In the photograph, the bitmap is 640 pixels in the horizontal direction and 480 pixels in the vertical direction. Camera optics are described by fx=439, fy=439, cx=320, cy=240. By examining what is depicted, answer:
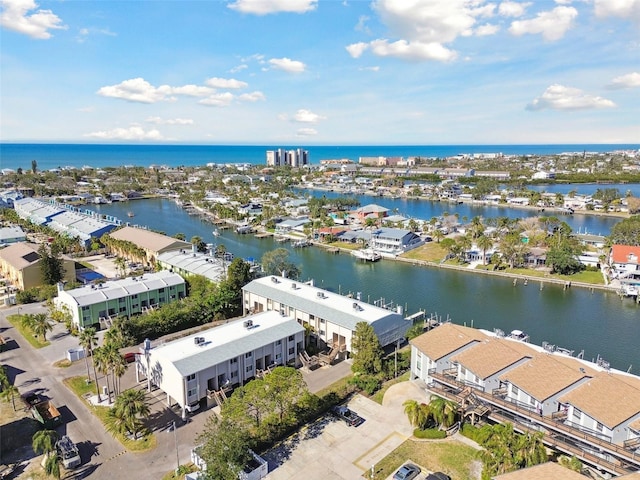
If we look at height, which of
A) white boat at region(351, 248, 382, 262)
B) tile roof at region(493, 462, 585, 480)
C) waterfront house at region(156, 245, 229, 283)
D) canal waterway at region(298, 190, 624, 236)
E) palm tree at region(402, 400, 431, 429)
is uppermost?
waterfront house at region(156, 245, 229, 283)

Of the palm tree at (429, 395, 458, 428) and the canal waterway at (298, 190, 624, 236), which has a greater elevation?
the palm tree at (429, 395, 458, 428)

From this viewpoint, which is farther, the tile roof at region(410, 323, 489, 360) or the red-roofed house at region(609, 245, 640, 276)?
the red-roofed house at region(609, 245, 640, 276)

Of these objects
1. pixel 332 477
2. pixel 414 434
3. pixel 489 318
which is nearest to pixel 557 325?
pixel 489 318

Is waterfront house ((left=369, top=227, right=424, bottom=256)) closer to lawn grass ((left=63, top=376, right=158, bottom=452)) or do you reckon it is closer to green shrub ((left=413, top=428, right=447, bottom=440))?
green shrub ((left=413, top=428, right=447, bottom=440))

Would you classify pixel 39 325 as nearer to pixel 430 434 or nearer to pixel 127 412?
pixel 127 412

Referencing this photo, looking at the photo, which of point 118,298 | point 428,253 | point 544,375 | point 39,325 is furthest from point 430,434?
point 428,253

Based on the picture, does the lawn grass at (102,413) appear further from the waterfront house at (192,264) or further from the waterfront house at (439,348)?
the waterfront house at (192,264)

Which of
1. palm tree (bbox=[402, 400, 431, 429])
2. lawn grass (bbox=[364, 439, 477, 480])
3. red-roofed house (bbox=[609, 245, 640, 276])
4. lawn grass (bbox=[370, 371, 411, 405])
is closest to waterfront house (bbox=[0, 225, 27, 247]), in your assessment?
lawn grass (bbox=[370, 371, 411, 405])
